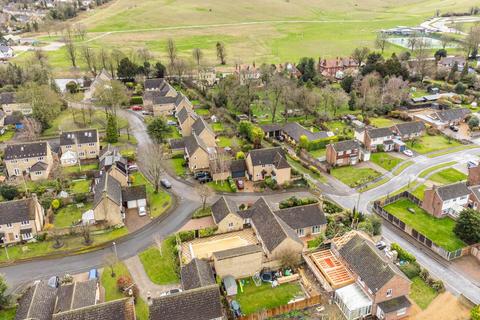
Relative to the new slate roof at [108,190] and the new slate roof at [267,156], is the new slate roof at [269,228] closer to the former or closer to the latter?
the new slate roof at [267,156]

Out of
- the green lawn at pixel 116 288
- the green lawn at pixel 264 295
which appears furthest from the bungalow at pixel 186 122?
the green lawn at pixel 264 295

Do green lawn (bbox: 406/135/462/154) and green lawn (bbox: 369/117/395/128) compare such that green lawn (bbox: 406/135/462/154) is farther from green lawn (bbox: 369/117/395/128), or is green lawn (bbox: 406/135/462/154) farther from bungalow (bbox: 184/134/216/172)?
bungalow (bbox: 184/134/216/172)

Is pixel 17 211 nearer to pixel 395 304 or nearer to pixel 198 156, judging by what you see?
pixel 198 156

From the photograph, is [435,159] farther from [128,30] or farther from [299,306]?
[128,30]

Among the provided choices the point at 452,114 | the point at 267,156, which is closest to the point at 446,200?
the point at 267,156

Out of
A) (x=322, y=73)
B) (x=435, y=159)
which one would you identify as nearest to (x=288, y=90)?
(x=435, y=159)

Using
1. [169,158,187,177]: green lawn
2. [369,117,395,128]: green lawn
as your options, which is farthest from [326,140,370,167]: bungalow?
[169,158,187,177]: green lawn
